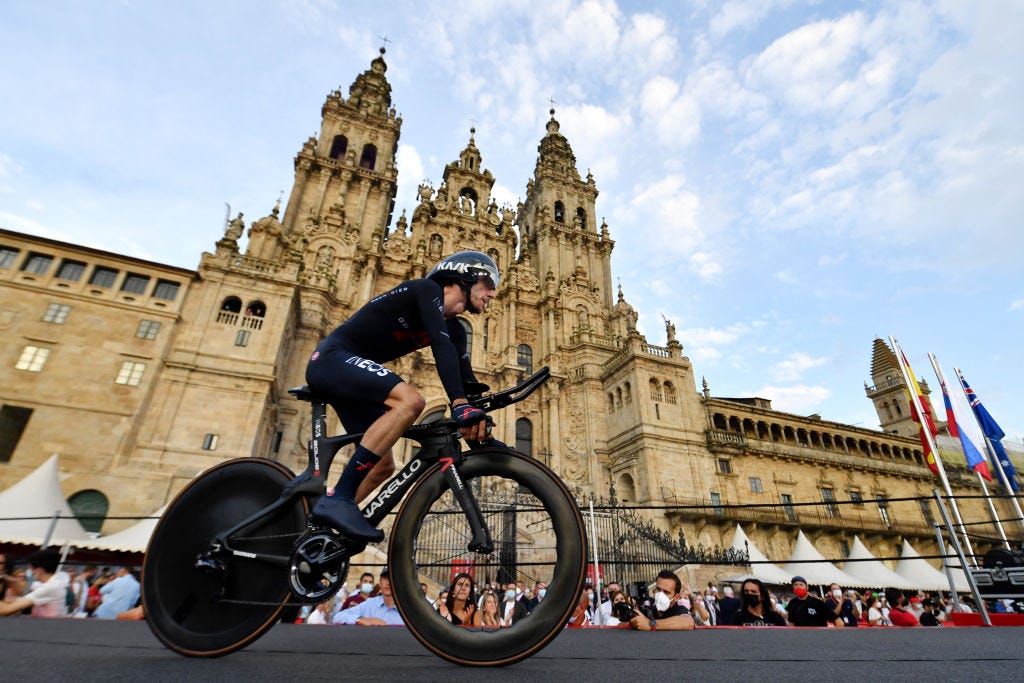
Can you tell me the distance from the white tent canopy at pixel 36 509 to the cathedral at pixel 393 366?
255cm

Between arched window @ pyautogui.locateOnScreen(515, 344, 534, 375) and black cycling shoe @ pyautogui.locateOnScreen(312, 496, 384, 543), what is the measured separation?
26675 mm

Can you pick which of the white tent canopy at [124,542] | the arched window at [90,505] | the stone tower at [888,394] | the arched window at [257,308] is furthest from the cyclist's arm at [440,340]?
the stone tower at [888,394]

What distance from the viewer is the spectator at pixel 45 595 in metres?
5.27

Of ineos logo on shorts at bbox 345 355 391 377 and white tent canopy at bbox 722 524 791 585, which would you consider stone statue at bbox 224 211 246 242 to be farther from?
white tent canopy at bbox 722 524 791 585

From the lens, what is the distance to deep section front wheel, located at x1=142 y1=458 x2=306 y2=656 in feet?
7.42

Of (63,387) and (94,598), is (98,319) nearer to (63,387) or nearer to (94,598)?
(63,387)

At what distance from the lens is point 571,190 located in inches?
1495

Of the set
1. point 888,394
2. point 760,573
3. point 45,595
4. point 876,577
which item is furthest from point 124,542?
point 888,394

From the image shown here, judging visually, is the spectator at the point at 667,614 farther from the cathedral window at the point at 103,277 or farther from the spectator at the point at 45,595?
the cathedral window at the point at 103,277

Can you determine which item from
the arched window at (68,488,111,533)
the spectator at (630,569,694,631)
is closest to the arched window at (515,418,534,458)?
the arched window at (68,488,111,533)

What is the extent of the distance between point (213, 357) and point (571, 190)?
1170 inches

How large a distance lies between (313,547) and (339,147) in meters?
34.5

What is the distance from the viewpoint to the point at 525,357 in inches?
1163

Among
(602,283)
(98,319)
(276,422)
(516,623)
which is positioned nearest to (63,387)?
(98,319)
